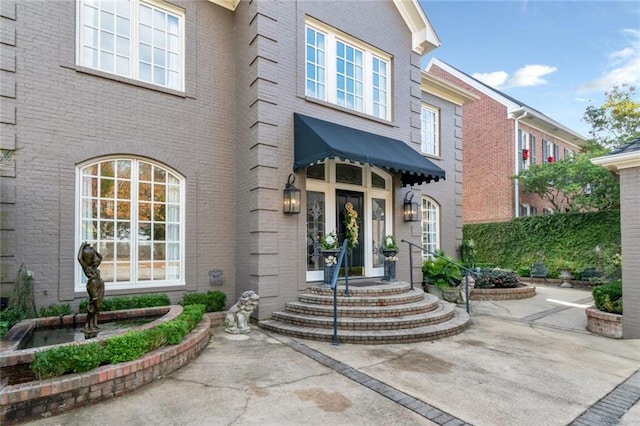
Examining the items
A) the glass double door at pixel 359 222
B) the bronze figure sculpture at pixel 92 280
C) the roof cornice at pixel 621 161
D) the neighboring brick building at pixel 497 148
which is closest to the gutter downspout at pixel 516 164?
the neighboring brick building at pixel 497 148

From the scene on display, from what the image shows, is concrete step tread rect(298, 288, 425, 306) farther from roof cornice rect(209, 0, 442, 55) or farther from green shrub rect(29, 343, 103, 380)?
roof cornice rect(209, 0, 442, 55)

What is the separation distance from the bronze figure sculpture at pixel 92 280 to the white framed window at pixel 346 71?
4.98m

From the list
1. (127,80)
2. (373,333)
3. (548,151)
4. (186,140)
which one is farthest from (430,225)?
(548,151)

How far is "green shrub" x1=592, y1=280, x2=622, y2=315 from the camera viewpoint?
6.24 meters

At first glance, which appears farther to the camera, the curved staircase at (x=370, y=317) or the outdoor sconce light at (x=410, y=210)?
the outdoor sconce light at (x=410, y=210)

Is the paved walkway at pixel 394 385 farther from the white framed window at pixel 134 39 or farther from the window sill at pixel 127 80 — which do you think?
the white framed window at pixel 134 39

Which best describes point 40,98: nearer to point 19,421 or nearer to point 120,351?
point 120,351

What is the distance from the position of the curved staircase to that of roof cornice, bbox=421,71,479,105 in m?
7.21

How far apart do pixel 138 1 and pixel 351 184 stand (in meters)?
5.47

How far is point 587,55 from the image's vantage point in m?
13.6

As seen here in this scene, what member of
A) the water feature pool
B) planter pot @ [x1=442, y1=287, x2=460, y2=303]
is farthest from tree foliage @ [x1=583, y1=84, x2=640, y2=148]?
the water feature pool

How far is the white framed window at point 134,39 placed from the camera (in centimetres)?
601

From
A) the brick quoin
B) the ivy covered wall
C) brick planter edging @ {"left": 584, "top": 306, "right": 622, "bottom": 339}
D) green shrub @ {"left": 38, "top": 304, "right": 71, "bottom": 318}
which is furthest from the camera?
the brick quoin

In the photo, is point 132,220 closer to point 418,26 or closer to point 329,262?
point 329,262
